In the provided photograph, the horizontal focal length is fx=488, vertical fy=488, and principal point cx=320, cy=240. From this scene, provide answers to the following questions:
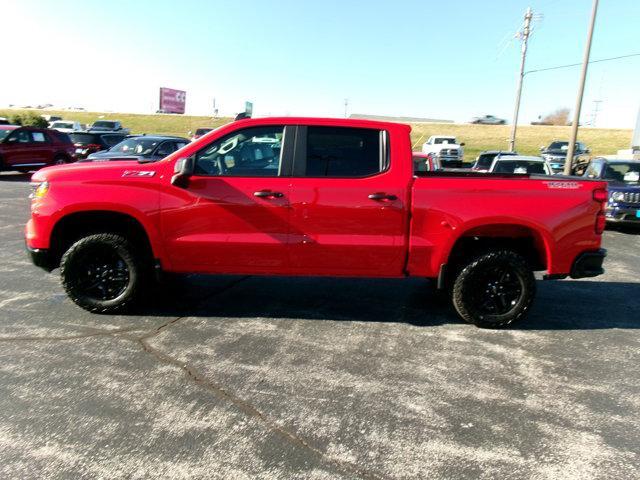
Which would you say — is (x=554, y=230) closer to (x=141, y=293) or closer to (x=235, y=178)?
(x=235, y=178)

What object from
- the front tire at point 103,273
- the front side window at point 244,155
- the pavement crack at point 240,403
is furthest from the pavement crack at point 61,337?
the front side window at point 244,155

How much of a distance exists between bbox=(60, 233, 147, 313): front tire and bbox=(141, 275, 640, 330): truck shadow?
364 millimetres

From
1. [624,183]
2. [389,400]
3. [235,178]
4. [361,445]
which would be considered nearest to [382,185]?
[235,178]

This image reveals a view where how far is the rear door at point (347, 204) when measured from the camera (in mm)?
4430

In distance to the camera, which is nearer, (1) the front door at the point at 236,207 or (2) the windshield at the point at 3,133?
(1) the front door at the point at 236,207

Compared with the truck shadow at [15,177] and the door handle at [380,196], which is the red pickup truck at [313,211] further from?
the truck shadow at [15,177]

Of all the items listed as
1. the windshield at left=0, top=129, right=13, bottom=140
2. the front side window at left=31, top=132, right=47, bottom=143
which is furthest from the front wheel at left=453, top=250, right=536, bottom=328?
the windshield at left=0, top=129, right=13, bottom=140

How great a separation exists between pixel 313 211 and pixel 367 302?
1.54 meters

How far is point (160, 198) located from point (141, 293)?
3.30ft

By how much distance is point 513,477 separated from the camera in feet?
8.48

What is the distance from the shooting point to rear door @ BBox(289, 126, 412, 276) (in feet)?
14.5

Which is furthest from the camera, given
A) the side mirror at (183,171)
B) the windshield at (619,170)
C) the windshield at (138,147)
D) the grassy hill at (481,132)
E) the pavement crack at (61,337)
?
the grassy hill at (481,132)

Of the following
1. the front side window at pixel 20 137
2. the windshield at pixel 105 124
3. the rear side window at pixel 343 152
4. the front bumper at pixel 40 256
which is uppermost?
the windshield at pixel 105 124

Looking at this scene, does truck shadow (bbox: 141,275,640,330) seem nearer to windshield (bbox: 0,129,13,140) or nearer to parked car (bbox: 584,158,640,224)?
parked car (bbox: 584,158,640,224)
